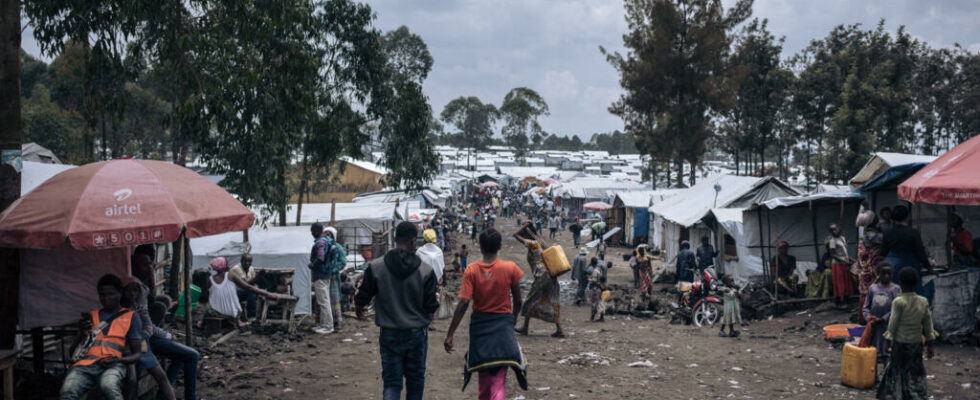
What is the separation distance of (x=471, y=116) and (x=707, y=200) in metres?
79.4

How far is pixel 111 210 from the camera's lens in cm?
512

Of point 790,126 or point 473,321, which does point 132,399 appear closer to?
point 473,321

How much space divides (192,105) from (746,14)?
2847 cm

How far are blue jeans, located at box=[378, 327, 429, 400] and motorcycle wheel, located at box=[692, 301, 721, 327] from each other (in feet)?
26.4

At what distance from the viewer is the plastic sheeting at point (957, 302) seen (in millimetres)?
8070

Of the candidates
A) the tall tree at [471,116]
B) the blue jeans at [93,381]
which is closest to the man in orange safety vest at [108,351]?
the blue jeans at [93,381]

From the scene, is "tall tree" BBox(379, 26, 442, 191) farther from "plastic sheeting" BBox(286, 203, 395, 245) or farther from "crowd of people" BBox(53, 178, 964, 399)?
"crowd of people" BBox(53, 178, 964, 399)

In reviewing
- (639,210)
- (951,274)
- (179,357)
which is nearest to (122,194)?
(179,357)

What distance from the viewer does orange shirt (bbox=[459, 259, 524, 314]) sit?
4.89m

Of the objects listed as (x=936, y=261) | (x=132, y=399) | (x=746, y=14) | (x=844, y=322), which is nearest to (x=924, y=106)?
(x=746, y=14)

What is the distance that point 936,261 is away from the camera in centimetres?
1095

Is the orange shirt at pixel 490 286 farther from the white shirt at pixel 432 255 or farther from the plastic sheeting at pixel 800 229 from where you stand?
the plastic sheeting at pixel 800 229

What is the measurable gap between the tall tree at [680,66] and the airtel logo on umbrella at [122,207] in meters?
27.6

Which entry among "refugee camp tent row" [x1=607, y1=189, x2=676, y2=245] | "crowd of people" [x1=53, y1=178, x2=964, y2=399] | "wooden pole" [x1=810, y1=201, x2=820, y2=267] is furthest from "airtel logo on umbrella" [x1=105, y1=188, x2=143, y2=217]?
"refugee camp tent row" [x1=607, y1=189, x2=676, y2=245]
